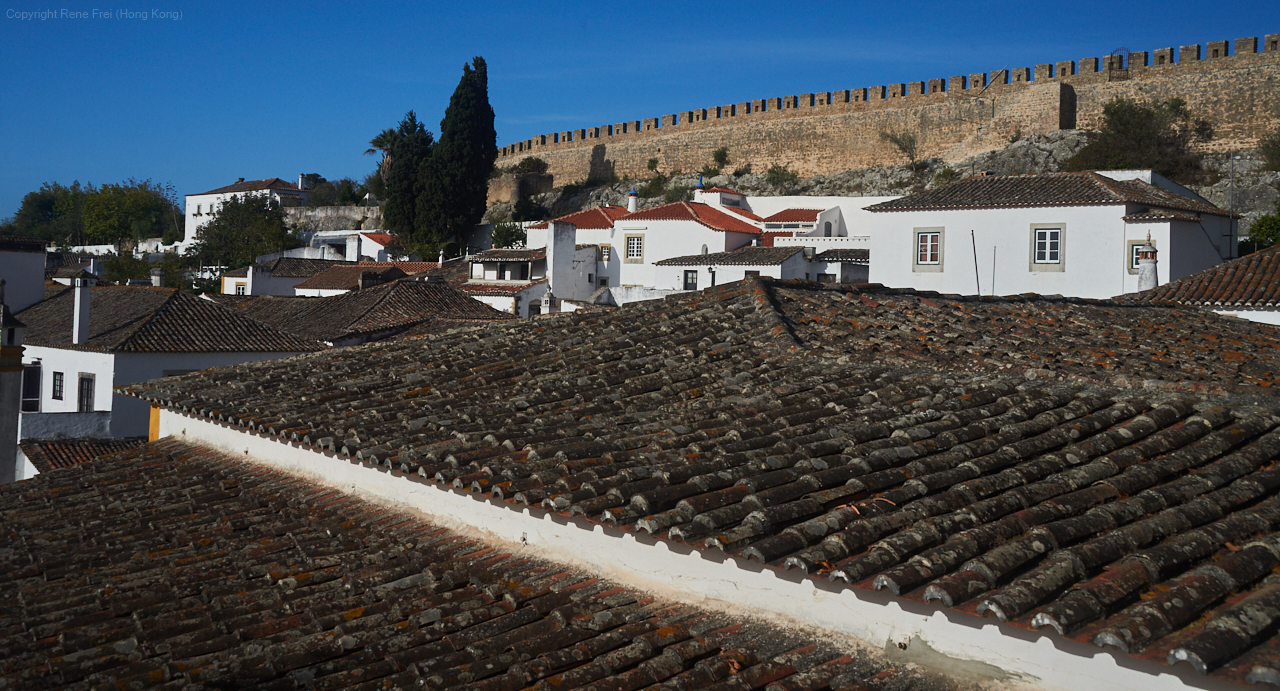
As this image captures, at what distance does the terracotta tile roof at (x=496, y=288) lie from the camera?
34362mm

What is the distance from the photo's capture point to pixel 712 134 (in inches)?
2240

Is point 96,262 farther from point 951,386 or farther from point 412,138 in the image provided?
point 951,386

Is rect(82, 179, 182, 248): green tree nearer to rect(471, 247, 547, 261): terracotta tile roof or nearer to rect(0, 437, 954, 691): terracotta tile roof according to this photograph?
rect(471, 247, 547, 261): terracotta tile roof

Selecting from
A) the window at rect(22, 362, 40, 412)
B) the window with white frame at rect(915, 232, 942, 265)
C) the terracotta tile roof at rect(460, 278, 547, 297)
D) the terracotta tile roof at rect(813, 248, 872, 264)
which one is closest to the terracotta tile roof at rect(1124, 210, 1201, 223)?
the window with white frame at rect(915, 232, 942, 265)

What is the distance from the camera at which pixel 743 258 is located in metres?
33.9

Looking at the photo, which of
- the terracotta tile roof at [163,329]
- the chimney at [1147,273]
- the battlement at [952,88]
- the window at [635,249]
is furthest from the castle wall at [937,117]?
the terracotta tile roof at [163,329]

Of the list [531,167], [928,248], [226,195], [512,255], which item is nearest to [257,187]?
[226,195]

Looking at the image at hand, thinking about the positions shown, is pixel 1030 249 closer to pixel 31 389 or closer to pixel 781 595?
pixel 781 595

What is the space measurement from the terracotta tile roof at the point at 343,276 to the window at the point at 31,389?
1484cm

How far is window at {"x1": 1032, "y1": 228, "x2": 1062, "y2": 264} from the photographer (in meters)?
21.3

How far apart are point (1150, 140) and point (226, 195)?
6088cm

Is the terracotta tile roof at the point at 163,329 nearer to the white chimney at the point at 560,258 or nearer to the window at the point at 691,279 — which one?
the white chimney at the point at 560,258

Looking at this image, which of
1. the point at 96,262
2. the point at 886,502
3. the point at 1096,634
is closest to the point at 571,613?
the point at 886,502

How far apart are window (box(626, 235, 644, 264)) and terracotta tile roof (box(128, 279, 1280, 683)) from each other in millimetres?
31121
